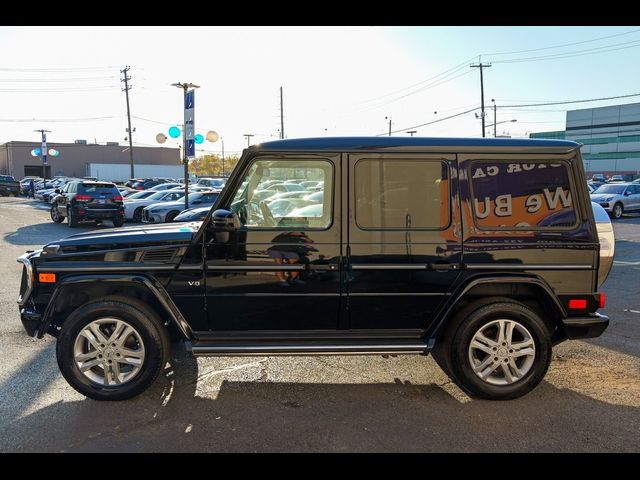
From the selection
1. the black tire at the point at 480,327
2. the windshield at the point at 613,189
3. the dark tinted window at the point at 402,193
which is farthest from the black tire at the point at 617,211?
the dark tinted window at the point at 402,193

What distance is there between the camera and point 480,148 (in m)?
3.58

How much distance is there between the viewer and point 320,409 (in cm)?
354

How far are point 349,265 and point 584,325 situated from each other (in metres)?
2.01

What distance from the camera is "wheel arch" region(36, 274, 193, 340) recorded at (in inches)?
139

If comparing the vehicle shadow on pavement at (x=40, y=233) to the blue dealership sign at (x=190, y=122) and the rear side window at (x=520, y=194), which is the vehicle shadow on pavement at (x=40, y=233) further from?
the rear side window at (x=520, y=194)

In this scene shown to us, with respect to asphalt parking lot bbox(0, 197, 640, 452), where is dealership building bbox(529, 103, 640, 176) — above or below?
above

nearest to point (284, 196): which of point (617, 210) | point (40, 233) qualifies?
point (40, 233)

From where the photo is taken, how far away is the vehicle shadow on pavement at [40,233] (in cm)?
1270

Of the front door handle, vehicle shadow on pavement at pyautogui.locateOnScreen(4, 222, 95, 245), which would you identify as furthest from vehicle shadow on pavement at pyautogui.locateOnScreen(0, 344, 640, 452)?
vehicle shadow on pavement at pyautogui.locateOnScreen(4, 222, 95, 245)

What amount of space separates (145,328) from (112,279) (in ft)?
1.53

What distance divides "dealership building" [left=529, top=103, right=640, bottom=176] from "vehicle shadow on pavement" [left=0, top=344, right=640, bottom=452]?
8294 centimetres

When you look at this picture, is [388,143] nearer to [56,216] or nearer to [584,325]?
[584,325]

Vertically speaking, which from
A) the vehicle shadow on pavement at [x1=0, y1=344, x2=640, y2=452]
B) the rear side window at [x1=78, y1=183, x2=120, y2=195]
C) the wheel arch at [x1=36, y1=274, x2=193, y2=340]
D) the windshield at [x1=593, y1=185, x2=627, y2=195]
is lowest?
the vehicle shadow on pavement at [x1=0, y1=344, x2=640, y2=452]

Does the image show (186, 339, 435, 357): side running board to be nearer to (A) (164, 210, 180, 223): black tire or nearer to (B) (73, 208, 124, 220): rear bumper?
(A) (164, 210, 180, 223): black tire
